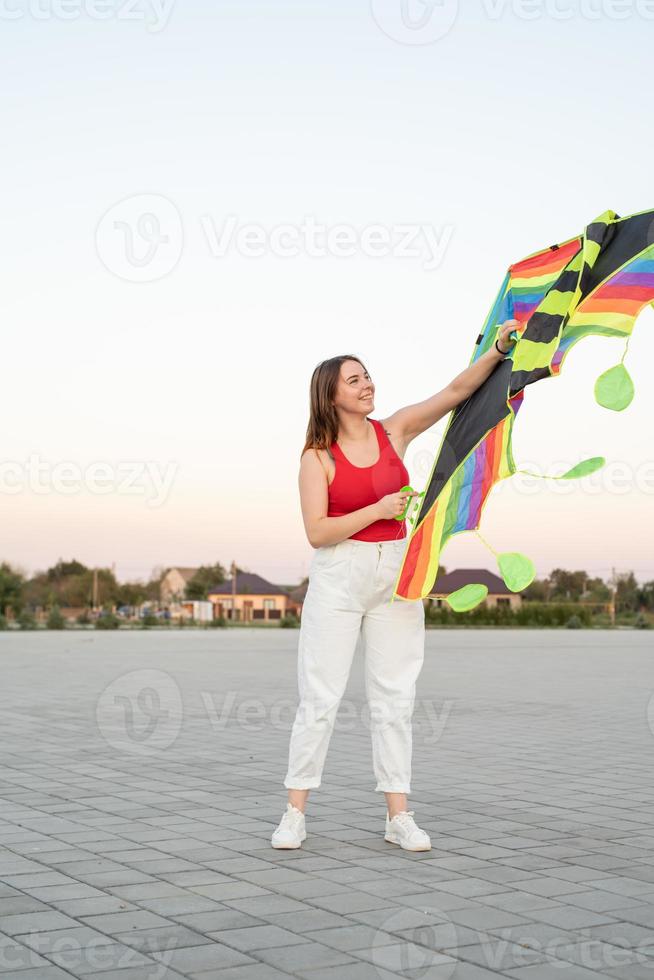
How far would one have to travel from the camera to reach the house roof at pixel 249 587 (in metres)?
92.1

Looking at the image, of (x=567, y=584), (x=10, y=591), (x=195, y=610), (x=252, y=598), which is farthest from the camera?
(x=252, y=598)

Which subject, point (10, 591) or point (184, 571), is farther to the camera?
point (184, 571)

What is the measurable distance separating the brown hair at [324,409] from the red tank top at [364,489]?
6 cm

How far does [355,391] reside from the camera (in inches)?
190

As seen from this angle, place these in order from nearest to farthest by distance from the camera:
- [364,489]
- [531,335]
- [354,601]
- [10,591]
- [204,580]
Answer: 1. [531,335]
2. [354,601]
3. [364,489]
4. [10,591]
5. [204,580]

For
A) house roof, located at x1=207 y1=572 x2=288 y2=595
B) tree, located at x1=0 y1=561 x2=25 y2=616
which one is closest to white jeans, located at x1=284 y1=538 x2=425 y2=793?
tree, located at x1=0 y1=561 x2=25 y2=616

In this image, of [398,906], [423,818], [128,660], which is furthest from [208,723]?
[128,660]

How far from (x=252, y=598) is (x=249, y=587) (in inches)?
127

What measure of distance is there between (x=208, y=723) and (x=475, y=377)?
531 cm

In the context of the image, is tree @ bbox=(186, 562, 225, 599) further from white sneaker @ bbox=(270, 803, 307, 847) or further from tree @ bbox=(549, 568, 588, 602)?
white sneaker @ bbox=(270, 803, 307, 847)

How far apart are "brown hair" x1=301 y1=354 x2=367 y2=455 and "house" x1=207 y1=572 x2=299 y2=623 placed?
7581 cm

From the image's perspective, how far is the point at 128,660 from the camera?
18.2 m

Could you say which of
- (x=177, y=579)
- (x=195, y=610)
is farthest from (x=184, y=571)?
(x=195, y=610)

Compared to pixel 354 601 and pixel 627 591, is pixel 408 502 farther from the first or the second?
pixel 627 591
